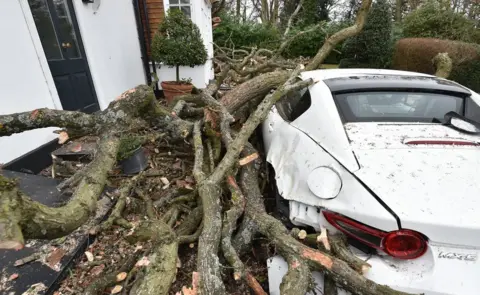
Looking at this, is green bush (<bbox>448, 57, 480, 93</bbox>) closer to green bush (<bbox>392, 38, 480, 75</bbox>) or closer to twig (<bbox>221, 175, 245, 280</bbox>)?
green bush (<bbox>392, 38, 480, 75</bbox>)

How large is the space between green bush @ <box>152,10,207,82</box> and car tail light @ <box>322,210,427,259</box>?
5.17 meters

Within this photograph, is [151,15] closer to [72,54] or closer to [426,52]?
[72,54]

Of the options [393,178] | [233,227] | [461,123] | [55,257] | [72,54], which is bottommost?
[55,257]

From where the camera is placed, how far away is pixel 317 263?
1480mm

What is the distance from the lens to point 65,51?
414 cm

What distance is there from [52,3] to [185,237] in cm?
412

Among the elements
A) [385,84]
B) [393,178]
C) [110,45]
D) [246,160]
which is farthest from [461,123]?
[110,45]

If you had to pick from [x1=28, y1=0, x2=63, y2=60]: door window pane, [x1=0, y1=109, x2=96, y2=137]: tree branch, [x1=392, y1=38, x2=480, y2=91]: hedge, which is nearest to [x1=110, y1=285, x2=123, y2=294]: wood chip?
[x1=0, y1=109, x2=96, y2=137]: tree branch

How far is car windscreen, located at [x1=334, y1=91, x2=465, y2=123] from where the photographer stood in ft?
6.39

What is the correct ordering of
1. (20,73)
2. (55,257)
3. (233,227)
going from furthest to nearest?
1. (20,73)
2. (55,257)
3. (233,227)

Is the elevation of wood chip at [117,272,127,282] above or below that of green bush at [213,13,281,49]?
below

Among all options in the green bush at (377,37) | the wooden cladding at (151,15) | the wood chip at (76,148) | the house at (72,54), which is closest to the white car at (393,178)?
the wood chip at (76,148)

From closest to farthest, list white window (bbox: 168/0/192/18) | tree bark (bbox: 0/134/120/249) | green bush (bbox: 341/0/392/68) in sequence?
tree bark (bbox: 0/134/120/249) → white window (bbox: 168/0/192/18) → green bush (bbox: 341/0/392/68)

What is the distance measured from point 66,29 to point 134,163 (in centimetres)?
275
